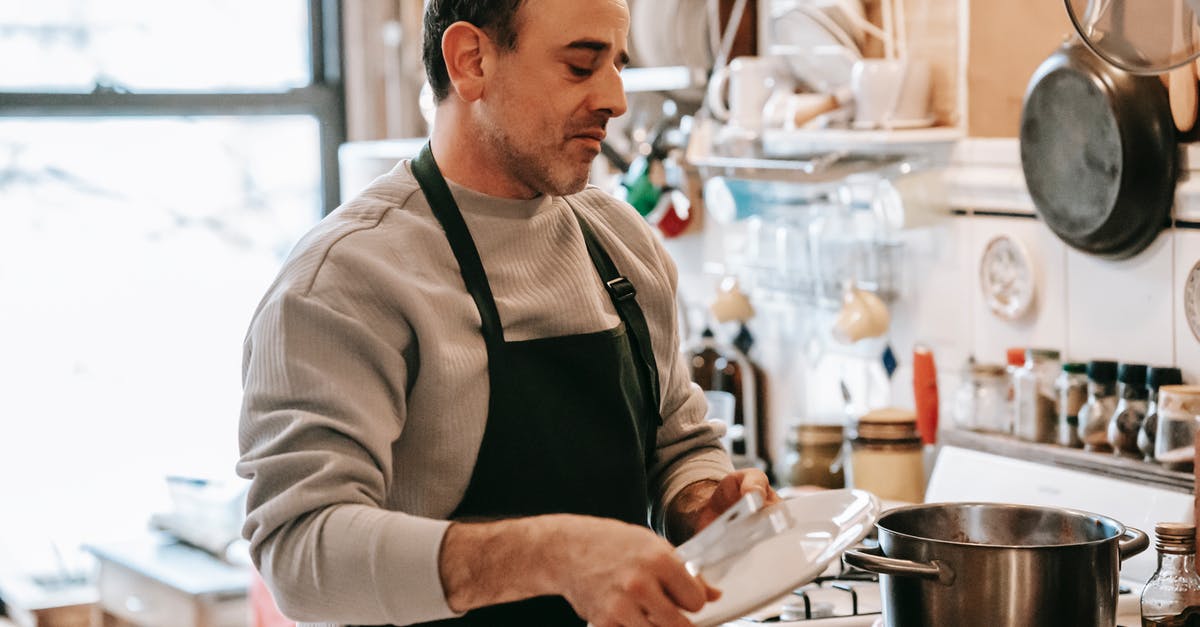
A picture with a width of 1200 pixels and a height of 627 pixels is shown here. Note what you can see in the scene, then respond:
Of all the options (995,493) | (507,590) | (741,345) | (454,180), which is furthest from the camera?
(741,345)

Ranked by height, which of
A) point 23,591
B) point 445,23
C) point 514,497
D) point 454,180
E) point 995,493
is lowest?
point 23,591

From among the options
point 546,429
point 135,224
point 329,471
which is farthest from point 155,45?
point 329,471

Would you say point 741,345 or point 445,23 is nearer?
point 445,23

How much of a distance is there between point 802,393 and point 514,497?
1.70 m

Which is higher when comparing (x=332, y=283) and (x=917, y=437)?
(x=332, y=283)

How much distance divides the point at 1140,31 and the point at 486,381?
73 cm

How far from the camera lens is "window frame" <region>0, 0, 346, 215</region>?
14.0 feet

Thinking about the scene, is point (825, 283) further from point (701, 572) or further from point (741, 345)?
point (701, 572)

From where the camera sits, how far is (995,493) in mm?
2322

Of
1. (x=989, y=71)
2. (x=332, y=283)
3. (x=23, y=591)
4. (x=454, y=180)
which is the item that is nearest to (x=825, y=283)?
(x=989, y=71)

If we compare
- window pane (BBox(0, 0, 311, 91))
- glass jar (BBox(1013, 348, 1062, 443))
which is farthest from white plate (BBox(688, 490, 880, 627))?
window pane (BBox(0, 0, 311, 91))

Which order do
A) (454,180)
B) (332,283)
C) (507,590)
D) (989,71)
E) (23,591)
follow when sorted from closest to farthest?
(507,590) → (332,283) → (454,180) → (989,71) → (23,591)

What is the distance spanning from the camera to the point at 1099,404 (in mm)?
2195

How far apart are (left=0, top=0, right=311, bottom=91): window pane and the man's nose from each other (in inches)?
125
